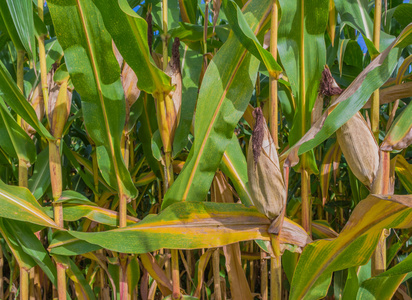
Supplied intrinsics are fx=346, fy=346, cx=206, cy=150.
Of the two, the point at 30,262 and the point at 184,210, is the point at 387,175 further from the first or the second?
the point at 30,262

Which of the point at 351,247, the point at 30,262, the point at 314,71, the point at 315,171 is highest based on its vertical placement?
the point at 314,71

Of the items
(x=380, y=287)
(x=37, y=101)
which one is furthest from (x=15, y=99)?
(x=380, y=287)

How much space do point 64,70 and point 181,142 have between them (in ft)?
1.30

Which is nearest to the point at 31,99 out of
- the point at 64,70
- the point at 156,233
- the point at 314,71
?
the point at 64,70

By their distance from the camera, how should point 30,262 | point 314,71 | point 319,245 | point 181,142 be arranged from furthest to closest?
point 30,262, point 181,142, point 314,71, point 319,245

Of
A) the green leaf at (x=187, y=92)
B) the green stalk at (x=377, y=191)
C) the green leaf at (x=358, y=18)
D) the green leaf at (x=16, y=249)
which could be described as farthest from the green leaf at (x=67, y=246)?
the green leaf at (x=358, y=18)

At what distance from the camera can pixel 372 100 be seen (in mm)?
869

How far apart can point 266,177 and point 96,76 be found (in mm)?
506

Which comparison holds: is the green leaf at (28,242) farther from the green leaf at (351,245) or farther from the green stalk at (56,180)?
the green leaf at (351,245)

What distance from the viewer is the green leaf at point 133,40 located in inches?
28.8

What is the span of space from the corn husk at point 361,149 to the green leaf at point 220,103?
246mm

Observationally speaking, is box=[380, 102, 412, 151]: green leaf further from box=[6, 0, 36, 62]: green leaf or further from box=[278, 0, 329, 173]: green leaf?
box=[6, 0, 36, 62]: green leaf

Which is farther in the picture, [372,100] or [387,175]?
[372,100]

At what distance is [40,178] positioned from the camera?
118cm
